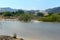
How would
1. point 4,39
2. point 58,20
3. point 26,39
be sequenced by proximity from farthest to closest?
point 58,20
point 26,39
point 4,39

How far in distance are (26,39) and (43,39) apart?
158 cm

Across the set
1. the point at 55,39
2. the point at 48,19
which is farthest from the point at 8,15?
the point at 55,39

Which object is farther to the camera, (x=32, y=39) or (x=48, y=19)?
(x=48, y=19)

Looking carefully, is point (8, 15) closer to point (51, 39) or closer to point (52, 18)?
point (52, 18)

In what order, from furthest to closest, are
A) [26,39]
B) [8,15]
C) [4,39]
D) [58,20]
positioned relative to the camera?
[8,15] → [58,20] → [26,39] → [4,39]

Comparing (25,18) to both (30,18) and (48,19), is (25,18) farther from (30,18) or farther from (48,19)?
(48,19)

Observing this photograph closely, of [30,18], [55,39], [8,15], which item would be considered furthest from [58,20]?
[55,39]

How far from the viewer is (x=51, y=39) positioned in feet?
62.4

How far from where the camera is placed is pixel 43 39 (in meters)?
18.6

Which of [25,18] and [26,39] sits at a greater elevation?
[26,39]

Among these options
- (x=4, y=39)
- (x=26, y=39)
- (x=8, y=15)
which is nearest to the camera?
(x=4, y=39)

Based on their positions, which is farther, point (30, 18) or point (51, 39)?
point (30, 18)

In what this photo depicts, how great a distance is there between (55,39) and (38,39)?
5.68 feet

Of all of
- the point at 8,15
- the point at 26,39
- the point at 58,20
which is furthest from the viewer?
the point at 8,15
